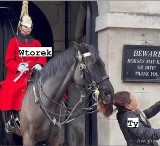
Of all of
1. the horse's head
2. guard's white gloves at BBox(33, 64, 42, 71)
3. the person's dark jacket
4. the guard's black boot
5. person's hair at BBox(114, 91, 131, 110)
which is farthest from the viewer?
the guard's black boot

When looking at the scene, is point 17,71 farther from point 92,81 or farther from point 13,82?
point 92,81

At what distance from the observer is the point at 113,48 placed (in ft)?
20.4

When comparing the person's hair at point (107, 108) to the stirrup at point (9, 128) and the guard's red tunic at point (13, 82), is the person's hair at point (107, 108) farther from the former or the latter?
the stirrup at point (9, 128)

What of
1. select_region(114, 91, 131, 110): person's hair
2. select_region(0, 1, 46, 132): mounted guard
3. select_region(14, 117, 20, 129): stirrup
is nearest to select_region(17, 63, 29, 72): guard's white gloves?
select_region(0, 1, 46, 132): mounted guard

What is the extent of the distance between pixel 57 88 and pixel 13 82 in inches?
28.0

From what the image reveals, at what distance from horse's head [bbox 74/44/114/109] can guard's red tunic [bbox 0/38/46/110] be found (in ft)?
2.52

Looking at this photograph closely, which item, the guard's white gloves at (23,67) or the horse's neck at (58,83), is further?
Answer: the guard's white gloves at (23,67)

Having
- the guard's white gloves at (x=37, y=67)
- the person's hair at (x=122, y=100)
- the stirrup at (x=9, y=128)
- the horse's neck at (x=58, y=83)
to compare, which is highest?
the guard's white gloves at (x=37, y=67)

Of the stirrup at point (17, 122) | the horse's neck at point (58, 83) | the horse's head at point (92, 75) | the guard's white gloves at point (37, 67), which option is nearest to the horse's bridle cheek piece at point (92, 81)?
the horse's head at point (92, 75)

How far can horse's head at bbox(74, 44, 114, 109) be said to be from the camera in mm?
4668

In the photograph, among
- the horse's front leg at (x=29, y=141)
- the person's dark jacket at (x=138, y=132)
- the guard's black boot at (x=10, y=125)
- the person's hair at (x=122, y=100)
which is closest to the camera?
the person's dark jacket at (x=138, y=132)

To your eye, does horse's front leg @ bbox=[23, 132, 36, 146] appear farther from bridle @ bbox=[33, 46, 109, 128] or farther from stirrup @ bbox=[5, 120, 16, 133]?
stirrup @ bbox=[5, 120, 16, 133]

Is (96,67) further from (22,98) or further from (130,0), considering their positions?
(130,0)

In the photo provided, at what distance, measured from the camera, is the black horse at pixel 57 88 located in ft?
15.5
